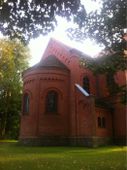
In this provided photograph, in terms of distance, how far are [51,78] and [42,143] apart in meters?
6.20

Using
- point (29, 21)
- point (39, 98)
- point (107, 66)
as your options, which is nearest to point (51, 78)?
point (39, 98)

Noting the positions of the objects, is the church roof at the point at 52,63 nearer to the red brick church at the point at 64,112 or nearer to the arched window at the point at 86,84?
the red brick church at the point at 64,112

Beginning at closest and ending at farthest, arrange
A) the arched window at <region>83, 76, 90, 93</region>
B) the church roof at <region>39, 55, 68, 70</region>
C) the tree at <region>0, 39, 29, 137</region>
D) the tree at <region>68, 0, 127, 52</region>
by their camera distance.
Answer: the tree at <region>68, 0, 127, 52</region> < the church roof at <region>39, 55, 68, 70</region> < the arched window at <region>83, 76, 90, 93</region> < the tree at <region>0, 39, 29, 137</region>

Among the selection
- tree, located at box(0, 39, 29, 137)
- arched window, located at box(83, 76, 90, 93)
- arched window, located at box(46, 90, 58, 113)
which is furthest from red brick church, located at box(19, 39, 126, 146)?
tree, located at box(0, 39, 29, 137)

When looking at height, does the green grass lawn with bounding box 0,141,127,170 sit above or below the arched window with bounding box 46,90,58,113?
below

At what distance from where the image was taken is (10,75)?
34.4 metres

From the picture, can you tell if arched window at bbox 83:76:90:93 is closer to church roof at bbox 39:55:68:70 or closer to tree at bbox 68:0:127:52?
church roof at bbox 39:55:68:70

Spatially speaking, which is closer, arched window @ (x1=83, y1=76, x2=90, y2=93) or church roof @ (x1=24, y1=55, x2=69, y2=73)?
church roof @ (x1=24, y1=55, x2=69, y2=73)

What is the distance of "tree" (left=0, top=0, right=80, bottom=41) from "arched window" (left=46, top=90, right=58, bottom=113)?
13516 millimetres

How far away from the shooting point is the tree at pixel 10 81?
3229 cm

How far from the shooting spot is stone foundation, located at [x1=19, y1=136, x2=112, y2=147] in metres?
21.6

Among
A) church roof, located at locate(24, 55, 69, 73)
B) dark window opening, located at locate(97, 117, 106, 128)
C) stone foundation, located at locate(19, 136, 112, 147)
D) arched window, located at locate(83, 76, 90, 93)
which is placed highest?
church roof, located at locate(24, 55, 69, 73)

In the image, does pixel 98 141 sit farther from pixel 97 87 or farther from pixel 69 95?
pixel 97 87

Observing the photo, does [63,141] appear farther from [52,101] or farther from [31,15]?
[31,15]
